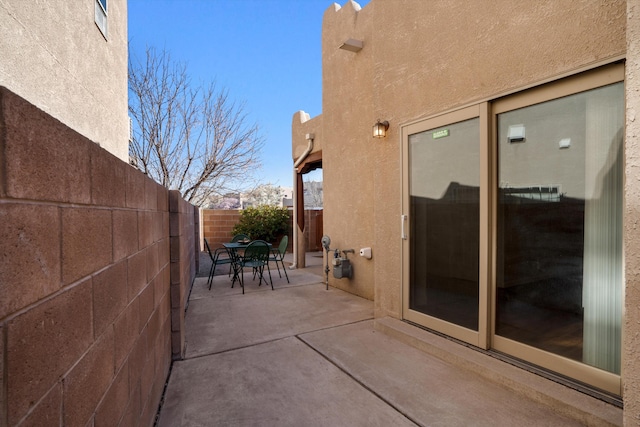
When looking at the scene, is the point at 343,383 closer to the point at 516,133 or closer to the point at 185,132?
the point at 516,133

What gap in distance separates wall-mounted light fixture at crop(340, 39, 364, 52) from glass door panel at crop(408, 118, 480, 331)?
89.8 inches

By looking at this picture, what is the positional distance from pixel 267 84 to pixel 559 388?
15.5 m

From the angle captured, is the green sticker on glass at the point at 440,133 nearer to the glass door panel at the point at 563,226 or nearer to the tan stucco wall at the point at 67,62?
the glass door panel at the point at 563,226

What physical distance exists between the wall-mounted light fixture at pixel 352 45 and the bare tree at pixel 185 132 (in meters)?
6.94

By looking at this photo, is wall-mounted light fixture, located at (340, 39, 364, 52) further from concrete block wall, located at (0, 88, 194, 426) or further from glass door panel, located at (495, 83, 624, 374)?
concrete block wall, located at (0, 88, 194, 426)

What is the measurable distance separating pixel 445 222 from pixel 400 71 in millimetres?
1582

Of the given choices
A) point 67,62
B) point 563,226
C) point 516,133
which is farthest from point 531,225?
point 67,62

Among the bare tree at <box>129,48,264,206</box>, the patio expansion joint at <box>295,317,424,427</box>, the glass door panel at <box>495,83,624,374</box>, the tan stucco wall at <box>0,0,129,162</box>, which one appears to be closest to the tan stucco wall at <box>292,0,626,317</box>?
the glass door panel at <box>495,83,624,374</box>

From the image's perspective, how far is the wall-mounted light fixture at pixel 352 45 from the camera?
15.4ft

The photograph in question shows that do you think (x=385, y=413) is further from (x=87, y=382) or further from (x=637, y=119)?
(x=637, y=119)

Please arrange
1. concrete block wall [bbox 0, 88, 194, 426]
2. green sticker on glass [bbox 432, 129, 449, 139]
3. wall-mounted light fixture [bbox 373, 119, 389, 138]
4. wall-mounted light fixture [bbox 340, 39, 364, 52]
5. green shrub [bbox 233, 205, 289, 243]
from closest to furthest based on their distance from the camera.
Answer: concrete block wall [bbox 0, 88, 194, 426] < green sticker on glass [bbox 432, 129, 449, 139] < wall-mounted light fixture [bbox 373, 119, 389, 138] < wall-mounted light fixture [bbox 340, 39, 364, 52] < green shrub [bbox 233, 205, 289, 243]

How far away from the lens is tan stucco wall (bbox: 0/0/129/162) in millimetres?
3088

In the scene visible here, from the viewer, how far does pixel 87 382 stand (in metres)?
0.96

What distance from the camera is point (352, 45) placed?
15.4ft
